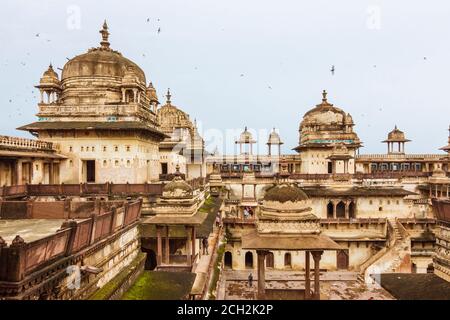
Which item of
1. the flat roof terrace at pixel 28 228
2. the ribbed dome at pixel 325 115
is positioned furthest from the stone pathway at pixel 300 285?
the ribbed dome at pixel 325 115

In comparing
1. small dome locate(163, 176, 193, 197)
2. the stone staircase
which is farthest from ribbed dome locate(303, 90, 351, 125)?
small dome locate(163, 176, 193, 197)

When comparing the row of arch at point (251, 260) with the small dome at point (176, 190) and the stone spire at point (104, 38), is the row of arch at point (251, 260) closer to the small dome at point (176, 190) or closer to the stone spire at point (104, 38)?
the small dome at point (176, 190)

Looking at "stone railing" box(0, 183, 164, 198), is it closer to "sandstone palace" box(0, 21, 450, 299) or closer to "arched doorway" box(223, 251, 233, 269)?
"sandstone palace" box(0, 21, 450, 299)

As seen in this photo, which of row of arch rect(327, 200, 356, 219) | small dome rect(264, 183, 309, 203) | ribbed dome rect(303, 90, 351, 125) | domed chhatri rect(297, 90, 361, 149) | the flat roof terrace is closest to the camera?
the flat roof terrace

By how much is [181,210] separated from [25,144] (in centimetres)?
1356

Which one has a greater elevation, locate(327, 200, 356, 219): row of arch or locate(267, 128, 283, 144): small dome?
locate(267, 128, 283, 144): small dome

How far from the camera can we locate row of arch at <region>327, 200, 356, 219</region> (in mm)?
37594

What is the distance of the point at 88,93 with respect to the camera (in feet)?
94.3

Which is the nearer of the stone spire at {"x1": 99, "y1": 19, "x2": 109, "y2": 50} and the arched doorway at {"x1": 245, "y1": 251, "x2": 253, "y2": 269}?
the stone spire at {"x1": 99, "y1": 19, "x2": 109, "y2": 50}

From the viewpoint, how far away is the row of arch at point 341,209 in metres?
37.6

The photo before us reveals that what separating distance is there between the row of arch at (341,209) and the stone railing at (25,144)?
28030 mm

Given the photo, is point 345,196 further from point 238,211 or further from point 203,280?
point 203,280

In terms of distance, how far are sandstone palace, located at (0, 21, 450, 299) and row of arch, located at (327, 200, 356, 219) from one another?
0.17 m
